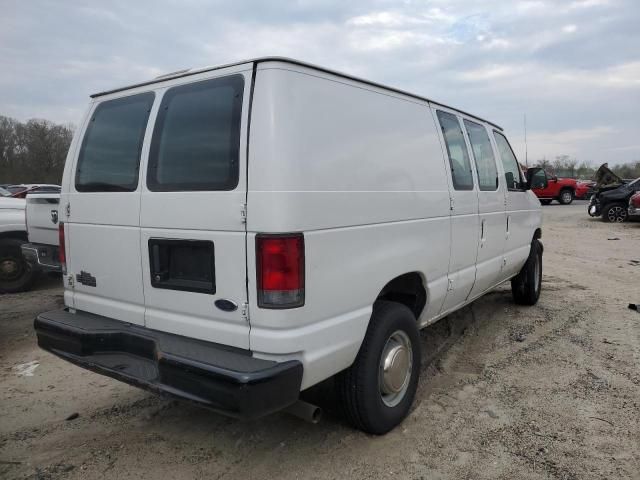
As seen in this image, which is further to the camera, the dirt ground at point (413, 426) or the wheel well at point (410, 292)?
the wheel well at point (410, 292)

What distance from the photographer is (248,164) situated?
97.7 inches

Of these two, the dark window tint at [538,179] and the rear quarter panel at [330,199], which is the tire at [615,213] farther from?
the rear quarter panel at [330,199]

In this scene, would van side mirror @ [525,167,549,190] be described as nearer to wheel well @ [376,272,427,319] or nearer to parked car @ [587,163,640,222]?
wheel well @ [376,272,427,319]

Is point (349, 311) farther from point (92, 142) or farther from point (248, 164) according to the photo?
point (92, 142)

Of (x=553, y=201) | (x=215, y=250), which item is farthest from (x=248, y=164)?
(x=553, y=201)

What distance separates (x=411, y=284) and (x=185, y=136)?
1.82 metres

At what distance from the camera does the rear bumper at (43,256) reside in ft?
20.2

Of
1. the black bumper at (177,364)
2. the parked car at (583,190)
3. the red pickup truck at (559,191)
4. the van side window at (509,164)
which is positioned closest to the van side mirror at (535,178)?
the van side window at (509,164)

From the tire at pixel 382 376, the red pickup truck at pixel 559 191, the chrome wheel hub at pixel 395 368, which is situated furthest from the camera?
the red pickup truck at pixel 559 191

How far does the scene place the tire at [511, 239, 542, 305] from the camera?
20.1ft

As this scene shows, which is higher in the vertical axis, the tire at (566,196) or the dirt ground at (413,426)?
the tire at (566,196)

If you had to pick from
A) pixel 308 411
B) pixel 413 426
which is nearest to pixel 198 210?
pixel 308 411

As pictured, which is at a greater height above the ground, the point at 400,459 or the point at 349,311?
the point at 349,311

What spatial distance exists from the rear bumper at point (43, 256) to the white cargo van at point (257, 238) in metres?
3.04
